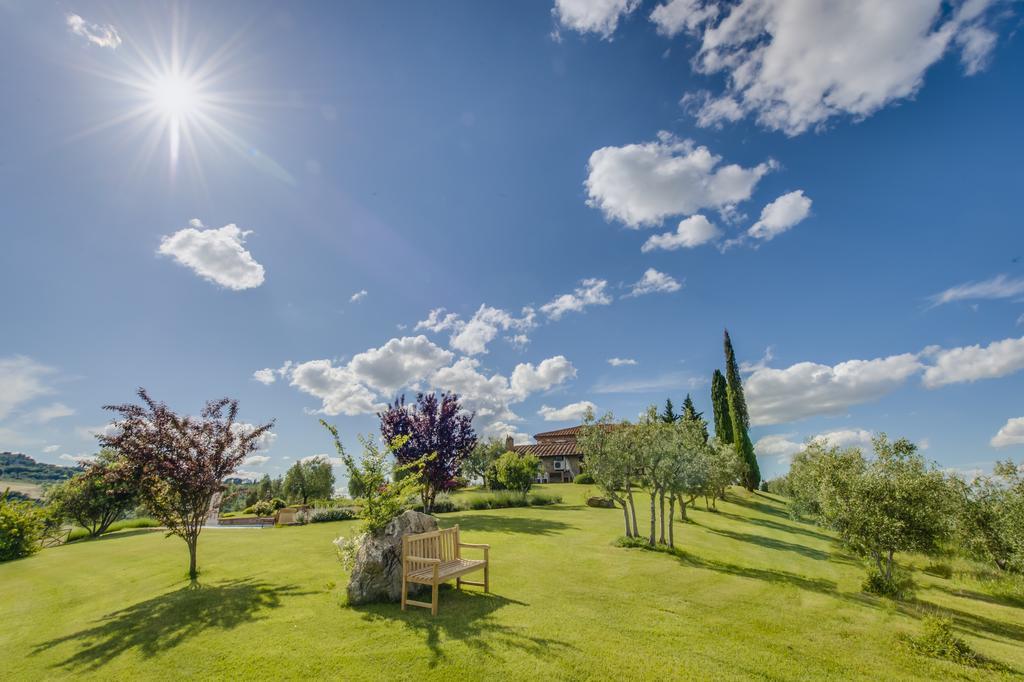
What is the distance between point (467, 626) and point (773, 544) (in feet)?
57.9

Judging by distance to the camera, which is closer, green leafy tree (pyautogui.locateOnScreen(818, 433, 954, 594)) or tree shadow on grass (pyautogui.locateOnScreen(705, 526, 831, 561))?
green leafy tree (pyautogui.locateOnScreen(818, 433, 954, 594))

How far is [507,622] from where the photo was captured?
802 cm

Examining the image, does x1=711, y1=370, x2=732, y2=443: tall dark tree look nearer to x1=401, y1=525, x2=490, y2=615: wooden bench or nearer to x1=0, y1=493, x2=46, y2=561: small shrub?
x1=401, y1=525, x2=490, y2=615: wooden bench

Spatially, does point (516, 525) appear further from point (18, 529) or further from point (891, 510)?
point (18, 529)

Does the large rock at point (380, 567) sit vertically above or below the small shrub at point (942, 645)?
above

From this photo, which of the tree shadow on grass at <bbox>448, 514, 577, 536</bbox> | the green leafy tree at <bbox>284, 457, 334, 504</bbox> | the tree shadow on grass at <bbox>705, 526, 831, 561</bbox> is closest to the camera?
the tree shadow on grass at <bbox>448, 514, 577, 536</bbox>

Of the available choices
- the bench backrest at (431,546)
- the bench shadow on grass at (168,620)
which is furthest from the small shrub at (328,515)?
the bench backrest at (431,546)

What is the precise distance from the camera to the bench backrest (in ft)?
31.1

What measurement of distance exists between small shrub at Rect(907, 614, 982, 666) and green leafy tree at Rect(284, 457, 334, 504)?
45497 mm

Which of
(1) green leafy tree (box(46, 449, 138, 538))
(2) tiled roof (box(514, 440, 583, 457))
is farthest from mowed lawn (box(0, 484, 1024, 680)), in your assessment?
(2) tiled roof (box(514, 440, 583, 457))

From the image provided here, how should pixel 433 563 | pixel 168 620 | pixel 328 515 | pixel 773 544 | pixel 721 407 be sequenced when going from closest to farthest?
pixel 168 620, pixel 433 563, pixel 773 544, pixel 328 515, pixel 721 407

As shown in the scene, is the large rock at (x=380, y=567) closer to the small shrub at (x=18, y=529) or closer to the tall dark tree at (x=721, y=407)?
the small shrub at (x=18, y=529)

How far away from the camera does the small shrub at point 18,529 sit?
18.6 m

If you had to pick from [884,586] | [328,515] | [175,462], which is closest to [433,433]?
[328,515]
